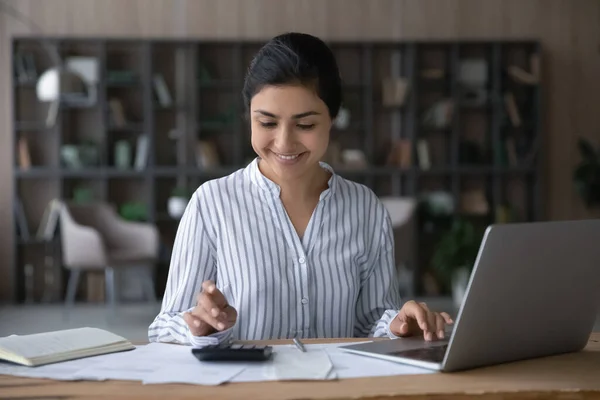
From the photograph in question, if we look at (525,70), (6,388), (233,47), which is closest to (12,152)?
(233,47)

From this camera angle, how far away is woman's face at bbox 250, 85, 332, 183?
76.2 inches

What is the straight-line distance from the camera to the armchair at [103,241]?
22.9 feet

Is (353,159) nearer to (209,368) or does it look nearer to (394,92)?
(394,92)

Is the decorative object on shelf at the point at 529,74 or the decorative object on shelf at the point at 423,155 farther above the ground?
the decorative object on shelf at the point at 529,74

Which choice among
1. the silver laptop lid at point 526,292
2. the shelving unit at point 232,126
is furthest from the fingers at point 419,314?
the shelving unit at point 232,126

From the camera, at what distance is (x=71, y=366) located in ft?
4.96

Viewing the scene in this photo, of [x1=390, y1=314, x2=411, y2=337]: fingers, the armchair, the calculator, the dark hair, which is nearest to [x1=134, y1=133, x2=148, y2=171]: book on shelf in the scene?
the armchair

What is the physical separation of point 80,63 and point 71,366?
23.4ft

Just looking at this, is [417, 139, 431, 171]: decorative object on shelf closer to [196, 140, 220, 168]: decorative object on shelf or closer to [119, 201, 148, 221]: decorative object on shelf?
[196, 140, 220, 168]: decorative object on shelf

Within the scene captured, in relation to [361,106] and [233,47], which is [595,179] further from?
[233,47]

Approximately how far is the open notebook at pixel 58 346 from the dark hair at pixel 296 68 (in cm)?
64

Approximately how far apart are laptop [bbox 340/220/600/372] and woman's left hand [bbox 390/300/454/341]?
71mm

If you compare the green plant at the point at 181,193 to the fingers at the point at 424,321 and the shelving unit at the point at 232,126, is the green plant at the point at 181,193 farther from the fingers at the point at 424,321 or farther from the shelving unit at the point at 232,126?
the fingers at the point at 424,321

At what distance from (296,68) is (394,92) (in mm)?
6638
